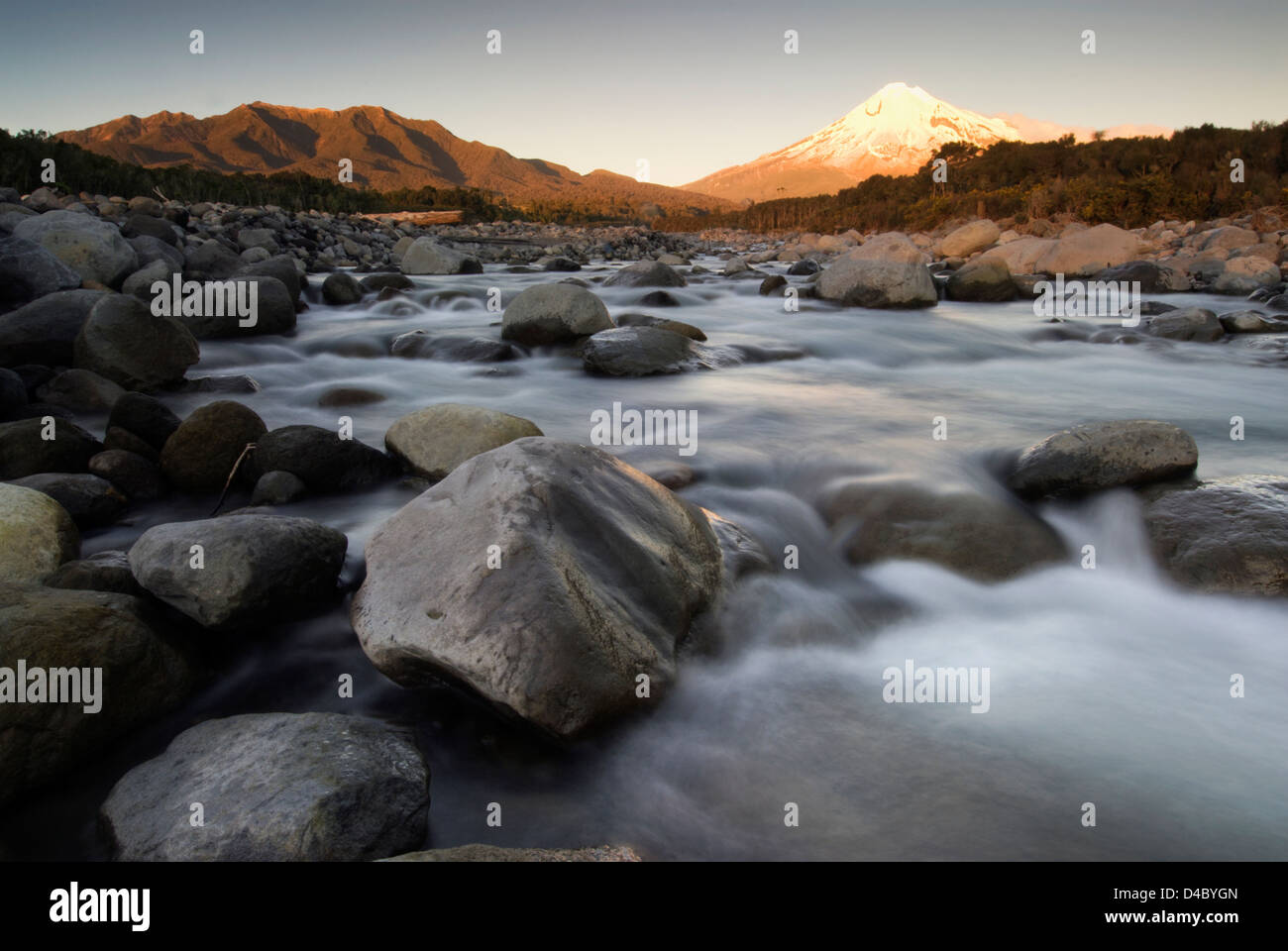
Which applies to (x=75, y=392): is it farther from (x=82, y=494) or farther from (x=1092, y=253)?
(x=1092, y=253)

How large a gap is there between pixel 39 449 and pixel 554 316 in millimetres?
5599

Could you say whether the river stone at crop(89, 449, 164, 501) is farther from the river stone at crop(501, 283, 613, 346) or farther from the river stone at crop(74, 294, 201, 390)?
the river stone at crop(501, 283, 613, 346)

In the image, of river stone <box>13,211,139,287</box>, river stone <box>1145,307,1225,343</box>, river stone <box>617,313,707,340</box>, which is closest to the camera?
river stone <box>13,211,139,287</box>

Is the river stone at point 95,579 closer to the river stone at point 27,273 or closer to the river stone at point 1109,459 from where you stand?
the river stone at point 1109,459

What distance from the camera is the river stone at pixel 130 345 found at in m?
6.37

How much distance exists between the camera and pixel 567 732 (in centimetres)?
267

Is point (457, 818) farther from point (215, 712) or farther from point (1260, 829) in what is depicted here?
point (1260, 829)

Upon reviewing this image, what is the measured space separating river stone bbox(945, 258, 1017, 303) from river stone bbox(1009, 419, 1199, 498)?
35.5ft

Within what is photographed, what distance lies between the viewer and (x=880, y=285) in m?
13.5

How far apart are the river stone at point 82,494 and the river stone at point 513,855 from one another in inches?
133

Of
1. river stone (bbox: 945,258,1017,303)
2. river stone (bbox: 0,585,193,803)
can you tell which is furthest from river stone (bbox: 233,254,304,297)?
river stone (bbox: 945,258,1017,303)

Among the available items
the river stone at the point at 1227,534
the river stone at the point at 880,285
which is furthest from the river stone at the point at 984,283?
the river stone at the point at 1227,534

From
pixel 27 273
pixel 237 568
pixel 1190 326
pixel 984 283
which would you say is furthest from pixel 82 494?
pixel 984 283

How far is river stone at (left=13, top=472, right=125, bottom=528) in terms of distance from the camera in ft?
13.6
